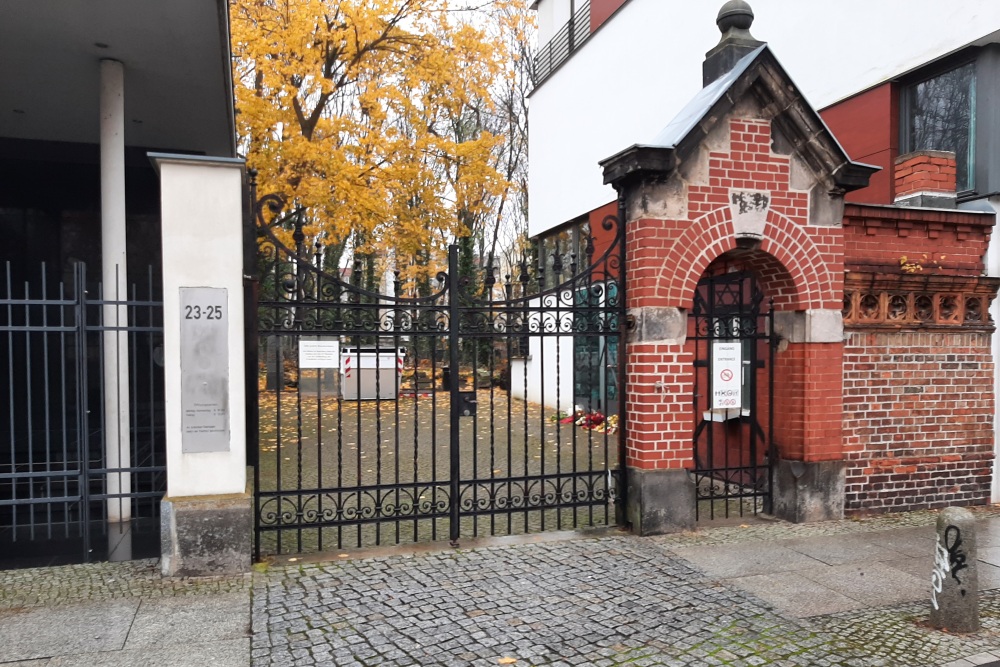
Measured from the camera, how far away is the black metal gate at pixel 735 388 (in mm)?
6844

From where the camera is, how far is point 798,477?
687cm

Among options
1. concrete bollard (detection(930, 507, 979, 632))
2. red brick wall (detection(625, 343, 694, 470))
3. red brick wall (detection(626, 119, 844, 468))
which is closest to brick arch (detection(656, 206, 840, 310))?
red brick wall (detection(626, 119, 844, 468))

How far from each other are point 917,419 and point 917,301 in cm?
123

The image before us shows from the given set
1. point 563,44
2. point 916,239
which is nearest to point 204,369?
point 916,239

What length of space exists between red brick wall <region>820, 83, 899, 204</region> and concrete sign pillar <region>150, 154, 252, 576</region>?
733cm

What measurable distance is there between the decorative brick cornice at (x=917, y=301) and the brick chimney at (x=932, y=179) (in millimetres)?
881

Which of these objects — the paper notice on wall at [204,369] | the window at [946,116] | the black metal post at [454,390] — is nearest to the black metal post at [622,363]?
the black metal post at [454,390]

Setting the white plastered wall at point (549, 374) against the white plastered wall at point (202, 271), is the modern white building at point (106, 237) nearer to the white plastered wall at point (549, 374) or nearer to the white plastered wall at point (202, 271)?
the white plastered wall at point (202, 271)

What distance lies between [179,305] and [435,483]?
2478 mm

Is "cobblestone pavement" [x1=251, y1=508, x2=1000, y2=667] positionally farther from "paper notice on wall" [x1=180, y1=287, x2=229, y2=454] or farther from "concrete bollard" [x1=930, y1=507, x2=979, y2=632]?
"paper notice on wall" [x1=180, y1=287, x2=229, y2=454]

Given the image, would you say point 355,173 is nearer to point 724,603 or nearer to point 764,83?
point 764,83

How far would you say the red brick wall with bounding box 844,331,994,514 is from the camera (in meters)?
7.11

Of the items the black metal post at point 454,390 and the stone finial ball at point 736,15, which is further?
the stone finial ball at point 736,15

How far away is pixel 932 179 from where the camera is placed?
7539 mm
